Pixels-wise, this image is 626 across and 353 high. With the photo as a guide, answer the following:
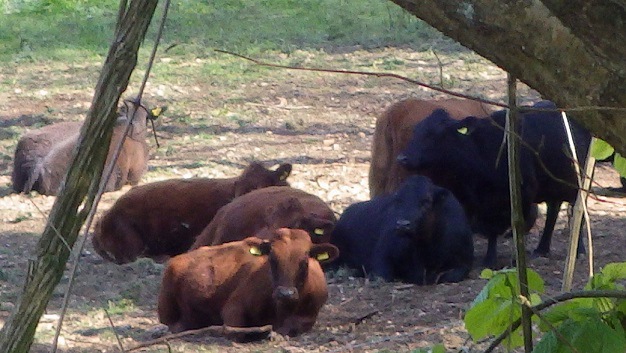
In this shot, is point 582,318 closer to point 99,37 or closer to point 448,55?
point 448,55

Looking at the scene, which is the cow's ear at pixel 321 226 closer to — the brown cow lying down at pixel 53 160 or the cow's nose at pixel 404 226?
the cow's nose at pixel 404 226

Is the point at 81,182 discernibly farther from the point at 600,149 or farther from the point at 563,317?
the point at 600,149

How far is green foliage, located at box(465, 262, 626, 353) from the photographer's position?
2479mm

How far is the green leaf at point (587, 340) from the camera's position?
2471mm

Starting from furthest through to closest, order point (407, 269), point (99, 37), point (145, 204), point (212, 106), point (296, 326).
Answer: point (99, 37) < point (212, 106) < point (145, 204) < point (407, 269) < point (296, 326)

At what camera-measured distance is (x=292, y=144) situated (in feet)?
38.0

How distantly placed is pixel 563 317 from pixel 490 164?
5.41 metres

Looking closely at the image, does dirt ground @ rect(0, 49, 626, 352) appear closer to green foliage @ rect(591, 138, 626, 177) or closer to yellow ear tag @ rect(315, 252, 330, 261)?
green foliage @ rect(591, 138, 626, 177)

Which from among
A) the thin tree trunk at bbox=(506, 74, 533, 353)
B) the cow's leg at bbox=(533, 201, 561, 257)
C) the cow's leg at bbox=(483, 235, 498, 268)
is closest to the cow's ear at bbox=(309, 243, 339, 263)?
the cow's leg at bbox=(483, 235, 498, 268)

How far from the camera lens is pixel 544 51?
2.17m

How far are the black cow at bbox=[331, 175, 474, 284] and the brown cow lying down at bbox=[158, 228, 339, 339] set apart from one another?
1.08 m

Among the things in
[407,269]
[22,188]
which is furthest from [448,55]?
[407,269]

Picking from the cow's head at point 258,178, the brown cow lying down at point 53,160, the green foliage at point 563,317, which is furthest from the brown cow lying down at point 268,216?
the green foliage at point 563,317

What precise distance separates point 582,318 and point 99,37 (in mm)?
14805
